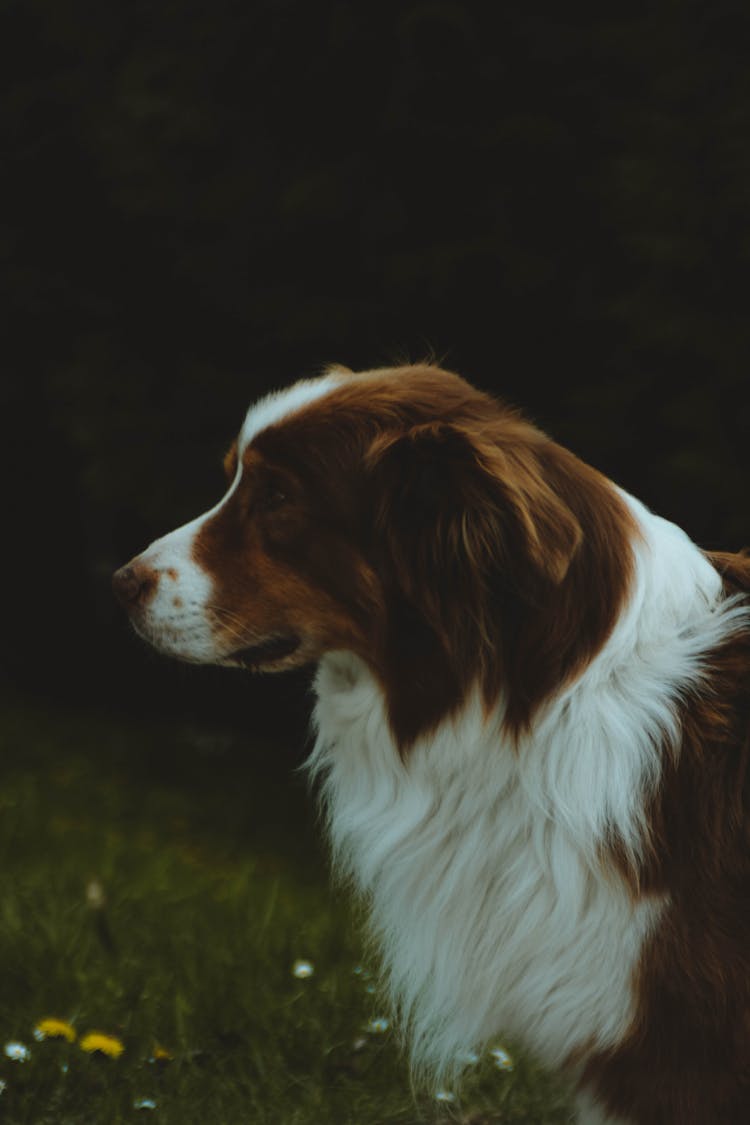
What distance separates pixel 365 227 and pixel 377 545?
302cm

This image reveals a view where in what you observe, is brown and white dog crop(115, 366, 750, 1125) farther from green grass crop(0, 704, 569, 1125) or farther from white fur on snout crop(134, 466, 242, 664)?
green grass crop(0, 704, 569, 1125)

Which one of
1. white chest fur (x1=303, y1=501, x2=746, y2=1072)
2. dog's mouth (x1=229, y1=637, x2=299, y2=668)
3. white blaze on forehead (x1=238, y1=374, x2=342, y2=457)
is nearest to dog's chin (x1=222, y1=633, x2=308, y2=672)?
dog's mouth (x1=229, y1=637, x2=299, y2=668)

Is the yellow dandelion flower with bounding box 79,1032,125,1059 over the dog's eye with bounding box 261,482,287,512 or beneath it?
beneath

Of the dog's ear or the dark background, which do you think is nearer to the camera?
the dog's ear

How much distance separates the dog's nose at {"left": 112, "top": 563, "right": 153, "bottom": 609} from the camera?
338 cm

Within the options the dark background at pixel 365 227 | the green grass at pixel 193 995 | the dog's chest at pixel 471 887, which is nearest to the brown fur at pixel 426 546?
the dog's chest at pixel 471 887

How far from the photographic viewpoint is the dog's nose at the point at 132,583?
338 centimetres

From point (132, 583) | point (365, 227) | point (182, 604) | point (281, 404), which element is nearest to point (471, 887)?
point (182, 604)

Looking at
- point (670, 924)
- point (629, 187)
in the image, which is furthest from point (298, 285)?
point (670, 924)

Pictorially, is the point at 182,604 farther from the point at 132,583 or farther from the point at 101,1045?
the point at 101,1045

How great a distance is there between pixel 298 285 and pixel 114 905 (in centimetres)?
263

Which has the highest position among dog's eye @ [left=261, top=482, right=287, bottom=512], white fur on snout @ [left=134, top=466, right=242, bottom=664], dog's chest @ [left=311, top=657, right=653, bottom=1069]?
dog's eye @ [left=261, top=482, right=287, bottom=512]

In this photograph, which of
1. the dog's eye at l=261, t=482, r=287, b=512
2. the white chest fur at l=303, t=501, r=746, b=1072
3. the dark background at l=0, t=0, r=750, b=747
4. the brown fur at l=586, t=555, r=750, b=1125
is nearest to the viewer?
the brown fur at l=586, t=555, r=750, b=1125

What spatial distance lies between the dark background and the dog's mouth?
1634 millimetres
